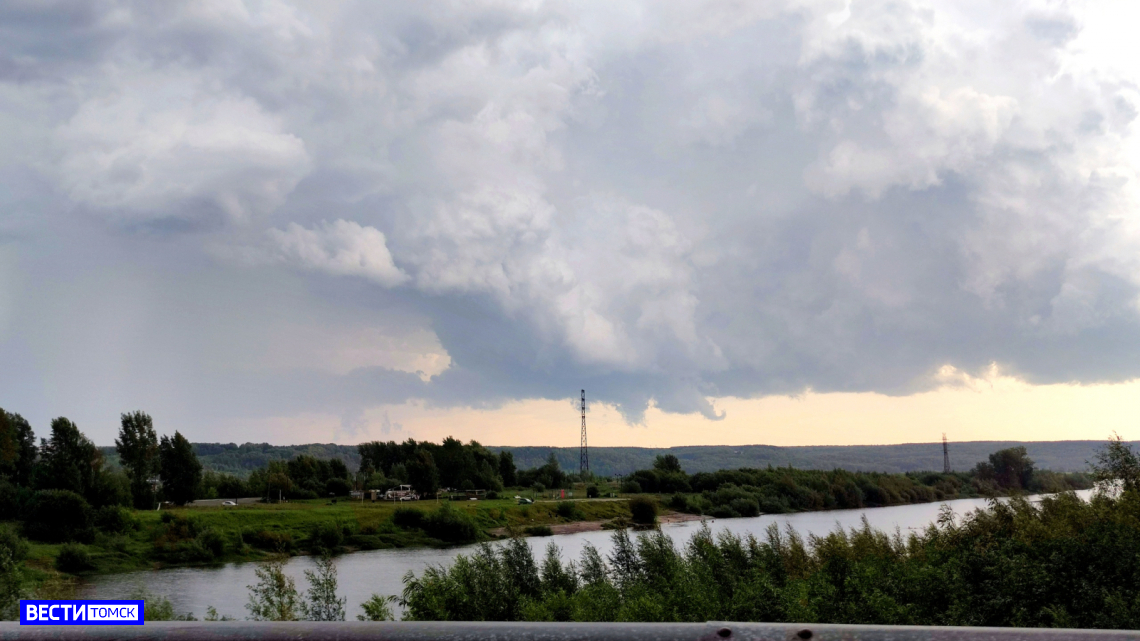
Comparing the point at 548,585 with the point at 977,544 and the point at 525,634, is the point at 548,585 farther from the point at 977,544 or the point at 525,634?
the point at 525,634

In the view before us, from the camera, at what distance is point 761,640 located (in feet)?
6.31

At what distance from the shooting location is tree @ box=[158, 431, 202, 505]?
85.9m

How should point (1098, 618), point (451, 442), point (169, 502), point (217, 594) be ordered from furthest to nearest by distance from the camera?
point (451, 442) < point (169, 502) < point (217, 594) < point (1098, 618)

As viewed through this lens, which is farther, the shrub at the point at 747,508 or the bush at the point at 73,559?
the shrub at the point at 747,508

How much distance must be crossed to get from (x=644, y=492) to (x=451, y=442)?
1229 inches

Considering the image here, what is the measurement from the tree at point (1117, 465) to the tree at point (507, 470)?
99.4m

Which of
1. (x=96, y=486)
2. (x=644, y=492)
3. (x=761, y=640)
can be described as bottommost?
(x=644, y=492)

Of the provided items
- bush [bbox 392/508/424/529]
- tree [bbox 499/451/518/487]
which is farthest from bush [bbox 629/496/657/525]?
tree [bbox 499/451/518/487]

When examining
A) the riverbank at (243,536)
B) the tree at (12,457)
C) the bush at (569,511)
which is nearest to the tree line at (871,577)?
the riverbank at (243,536)

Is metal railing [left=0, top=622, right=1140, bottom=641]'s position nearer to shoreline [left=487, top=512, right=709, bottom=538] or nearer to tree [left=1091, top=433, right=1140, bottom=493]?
tree [left=1091, top=433, right=1140, bottom=493]

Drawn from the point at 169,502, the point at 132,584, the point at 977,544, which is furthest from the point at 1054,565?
the point at 169,502

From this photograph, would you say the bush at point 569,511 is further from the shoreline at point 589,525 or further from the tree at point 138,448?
the tree at point 138,448

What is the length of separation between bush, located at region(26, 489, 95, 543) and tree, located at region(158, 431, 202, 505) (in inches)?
927

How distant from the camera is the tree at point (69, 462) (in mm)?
69750
